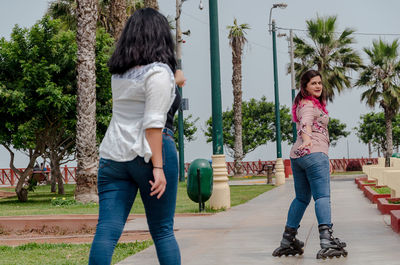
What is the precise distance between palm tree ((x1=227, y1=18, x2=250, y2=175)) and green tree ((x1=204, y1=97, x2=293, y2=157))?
1534cm

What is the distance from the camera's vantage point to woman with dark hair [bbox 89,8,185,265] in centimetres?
354

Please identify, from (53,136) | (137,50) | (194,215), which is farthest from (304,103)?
(53,136)

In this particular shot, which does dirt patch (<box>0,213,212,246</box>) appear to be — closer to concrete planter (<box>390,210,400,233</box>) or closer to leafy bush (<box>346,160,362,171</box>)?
concrete planter (<box>390,210,400,233</box>)

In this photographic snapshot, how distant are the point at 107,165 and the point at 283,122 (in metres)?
54.7

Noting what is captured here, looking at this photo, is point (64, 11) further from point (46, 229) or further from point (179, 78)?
point (179, 78)

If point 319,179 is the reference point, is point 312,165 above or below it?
above

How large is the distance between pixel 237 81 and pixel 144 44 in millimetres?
36534

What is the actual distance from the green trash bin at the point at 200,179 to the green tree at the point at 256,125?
143ft

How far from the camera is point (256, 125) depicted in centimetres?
5716

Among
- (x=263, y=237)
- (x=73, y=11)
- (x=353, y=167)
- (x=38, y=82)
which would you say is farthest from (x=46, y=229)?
(x=353, y=167)

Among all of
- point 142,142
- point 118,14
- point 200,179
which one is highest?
point 118,14

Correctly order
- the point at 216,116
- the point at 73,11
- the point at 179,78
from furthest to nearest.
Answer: the point at 73,11, the point at 216,116, the point at 179,78


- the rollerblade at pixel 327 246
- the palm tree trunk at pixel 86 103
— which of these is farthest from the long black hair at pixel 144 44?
the palm tree trunk at pixel 86 103

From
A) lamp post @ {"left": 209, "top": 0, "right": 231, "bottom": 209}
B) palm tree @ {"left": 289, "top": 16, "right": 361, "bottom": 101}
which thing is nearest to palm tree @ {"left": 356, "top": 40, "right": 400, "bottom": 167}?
palm tree @ {"left": 289, "top": 16, "right": 361, "bottom": 101}
